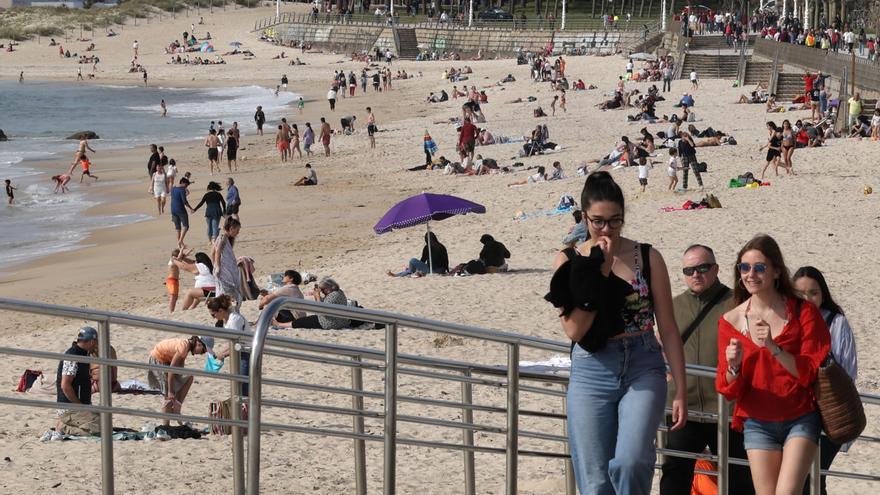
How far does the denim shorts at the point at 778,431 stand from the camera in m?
4.27

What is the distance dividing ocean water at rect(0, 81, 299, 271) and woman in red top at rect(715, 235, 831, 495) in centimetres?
1701

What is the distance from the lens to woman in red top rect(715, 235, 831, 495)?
13.9 ft

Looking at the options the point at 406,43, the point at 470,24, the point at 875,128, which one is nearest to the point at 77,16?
the point at 406,43

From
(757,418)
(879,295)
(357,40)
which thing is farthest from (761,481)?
(357,40)

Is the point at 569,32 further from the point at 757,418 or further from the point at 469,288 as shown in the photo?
the point at 757,418

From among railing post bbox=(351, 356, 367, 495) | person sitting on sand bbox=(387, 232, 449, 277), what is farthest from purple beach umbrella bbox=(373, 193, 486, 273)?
railing post bbox=(351, 356, 367, 495)

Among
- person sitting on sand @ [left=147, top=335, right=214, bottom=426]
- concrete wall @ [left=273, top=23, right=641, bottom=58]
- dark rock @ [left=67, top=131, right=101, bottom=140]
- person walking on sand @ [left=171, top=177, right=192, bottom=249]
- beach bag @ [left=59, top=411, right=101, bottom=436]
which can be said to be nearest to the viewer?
beach bag @ [left=59, top=411, right=101, bottom=436]

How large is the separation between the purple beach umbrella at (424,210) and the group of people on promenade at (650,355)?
11.4 m

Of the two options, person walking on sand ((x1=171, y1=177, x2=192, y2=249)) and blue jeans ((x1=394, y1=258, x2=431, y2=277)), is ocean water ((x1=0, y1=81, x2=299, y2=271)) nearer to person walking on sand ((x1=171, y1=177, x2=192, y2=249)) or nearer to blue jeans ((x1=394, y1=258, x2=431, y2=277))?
Result: person walking on sand ((x1=171, y1=177, x2=192, y2=249))

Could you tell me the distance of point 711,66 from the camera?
161ft

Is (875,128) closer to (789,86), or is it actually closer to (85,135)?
(789,86)

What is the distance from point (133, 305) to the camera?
647 inches

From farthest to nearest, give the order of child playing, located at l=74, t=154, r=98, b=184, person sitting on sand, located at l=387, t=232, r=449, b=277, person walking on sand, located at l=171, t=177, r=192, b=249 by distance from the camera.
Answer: child playing, located at l=74, t=154, r=98, b=184, person walking on sand, located at l=171, t=177, r=192, b=249, person sitting on sand, located at l=387, t=232, r=449, b=277

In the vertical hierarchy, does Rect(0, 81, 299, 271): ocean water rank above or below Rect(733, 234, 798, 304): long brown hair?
below
